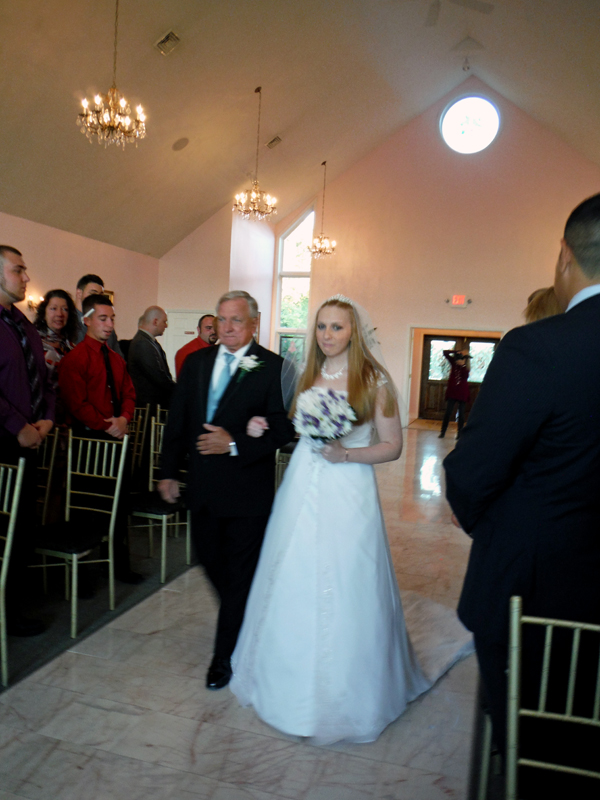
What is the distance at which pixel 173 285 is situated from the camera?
1294 centimetres

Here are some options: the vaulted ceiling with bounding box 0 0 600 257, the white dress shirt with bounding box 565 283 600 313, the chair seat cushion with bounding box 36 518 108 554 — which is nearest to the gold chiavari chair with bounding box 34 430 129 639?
the chair seat cushion with bounding box 36 518 108 554

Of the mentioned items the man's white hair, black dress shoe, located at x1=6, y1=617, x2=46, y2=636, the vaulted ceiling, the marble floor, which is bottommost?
the marble floor

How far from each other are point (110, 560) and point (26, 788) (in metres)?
1.44

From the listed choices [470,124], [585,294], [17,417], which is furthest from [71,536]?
[470,124]

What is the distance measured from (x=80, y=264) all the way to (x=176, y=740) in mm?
9285

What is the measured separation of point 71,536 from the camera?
123 inches

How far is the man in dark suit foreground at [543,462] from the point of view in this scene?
4.24ft

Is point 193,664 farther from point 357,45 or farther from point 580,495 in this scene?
point 357,45

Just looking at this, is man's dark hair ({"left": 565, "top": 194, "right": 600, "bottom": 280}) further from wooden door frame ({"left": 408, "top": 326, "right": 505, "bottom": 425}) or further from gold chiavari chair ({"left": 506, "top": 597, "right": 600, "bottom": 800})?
wooden door frame ({"left": 408, "top": 326, "right": 505, "bottom": 425})

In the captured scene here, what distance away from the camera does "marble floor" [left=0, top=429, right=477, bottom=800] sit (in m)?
2.03

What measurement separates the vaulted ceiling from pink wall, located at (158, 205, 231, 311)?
281mm

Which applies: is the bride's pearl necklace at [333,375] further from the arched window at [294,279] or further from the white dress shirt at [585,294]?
the arched window at [294,279]

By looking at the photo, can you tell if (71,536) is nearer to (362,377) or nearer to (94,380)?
(94,380)

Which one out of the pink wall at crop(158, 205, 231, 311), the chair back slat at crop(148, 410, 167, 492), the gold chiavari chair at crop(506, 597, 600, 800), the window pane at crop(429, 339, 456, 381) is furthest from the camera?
the window pane at crop(429, 339, 456, 381)
